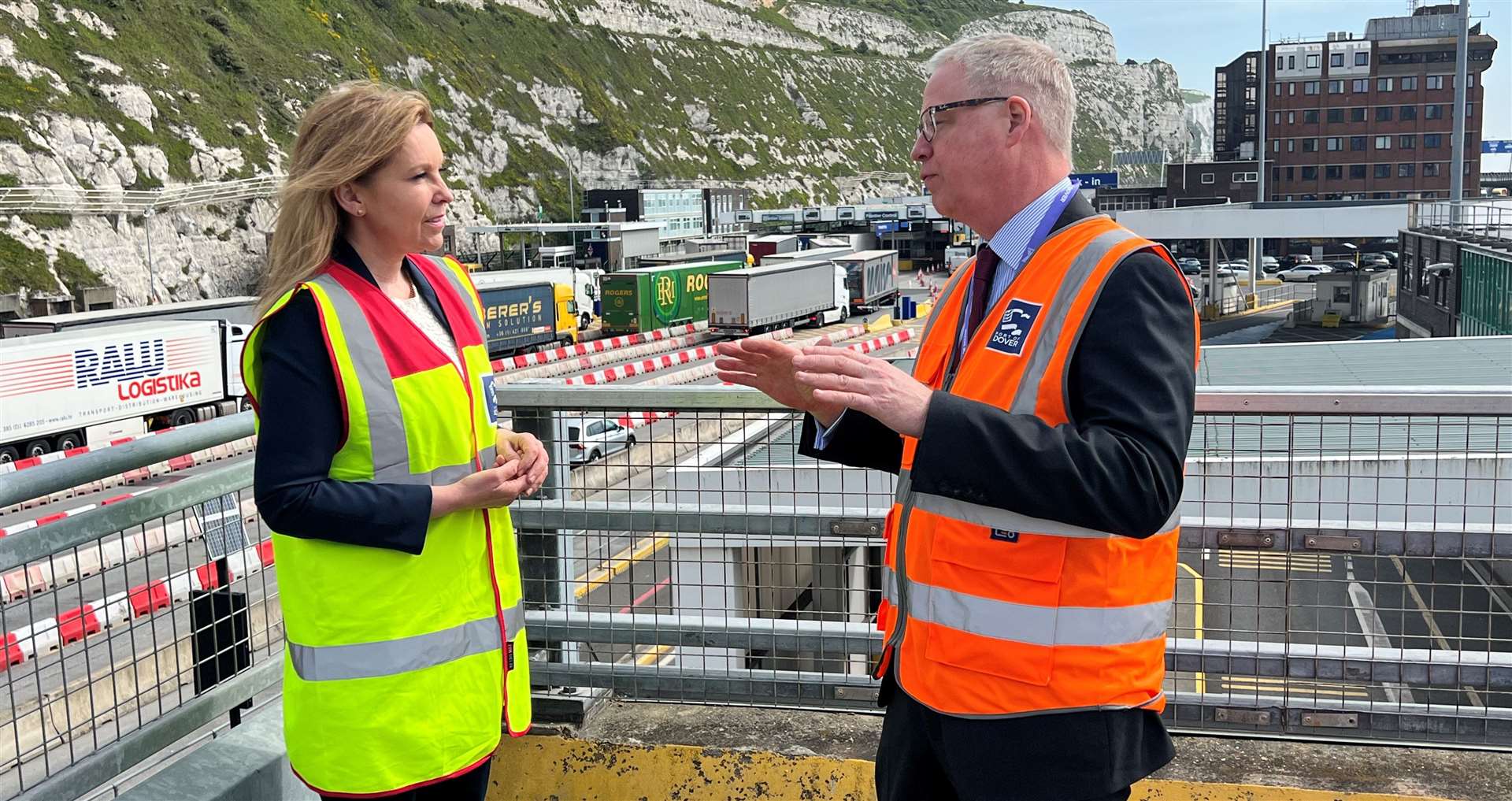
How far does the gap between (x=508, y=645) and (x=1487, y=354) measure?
17.5m

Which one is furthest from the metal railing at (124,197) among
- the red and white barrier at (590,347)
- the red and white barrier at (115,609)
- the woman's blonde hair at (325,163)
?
the woman's blonde hair at (325,163)

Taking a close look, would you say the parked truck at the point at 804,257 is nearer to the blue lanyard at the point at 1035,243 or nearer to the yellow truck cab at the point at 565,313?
the yellow truck cab at the point at 565,313

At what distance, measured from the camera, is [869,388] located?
1.99 meters

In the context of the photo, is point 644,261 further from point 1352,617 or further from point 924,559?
point 924,559

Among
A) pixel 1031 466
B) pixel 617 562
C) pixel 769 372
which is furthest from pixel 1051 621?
pixel 617 562

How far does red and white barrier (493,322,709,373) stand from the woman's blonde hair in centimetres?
3698

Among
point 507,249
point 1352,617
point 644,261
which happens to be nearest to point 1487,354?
point 1352,617

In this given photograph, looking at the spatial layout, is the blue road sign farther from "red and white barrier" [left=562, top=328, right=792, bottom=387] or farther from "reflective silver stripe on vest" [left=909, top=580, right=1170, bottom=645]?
"reflective silver stripe on vest" [left=909, top=580, right=1170, bottom=645]

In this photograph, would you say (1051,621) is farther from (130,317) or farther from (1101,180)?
(1101,180)

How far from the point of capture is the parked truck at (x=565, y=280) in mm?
45812

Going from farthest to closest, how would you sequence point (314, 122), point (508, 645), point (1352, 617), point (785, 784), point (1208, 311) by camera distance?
point (1208, 311) → point (1352, 617) → point (785, 784) → point (508, 645) → point (314, 122)

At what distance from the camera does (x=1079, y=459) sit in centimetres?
188

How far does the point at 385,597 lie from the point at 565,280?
4828 centimetres

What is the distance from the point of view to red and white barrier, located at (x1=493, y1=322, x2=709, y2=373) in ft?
130
